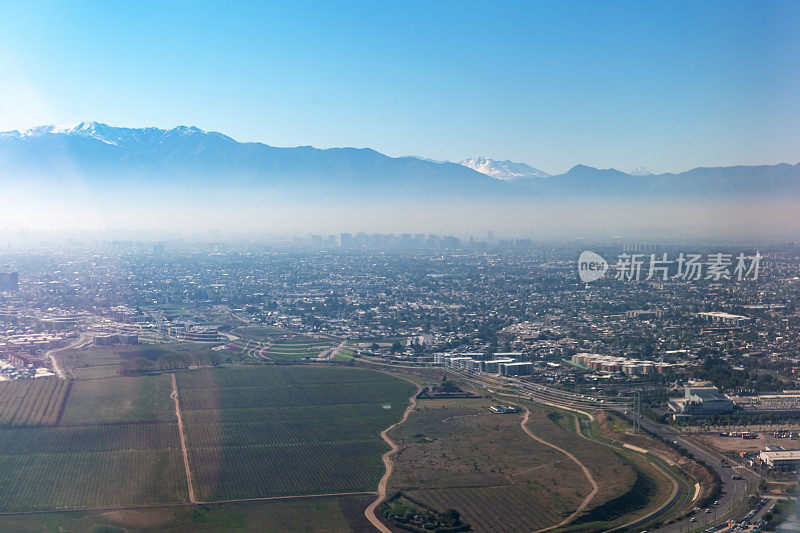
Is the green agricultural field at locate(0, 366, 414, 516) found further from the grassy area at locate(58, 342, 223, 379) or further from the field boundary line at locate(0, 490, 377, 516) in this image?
the grassy area at locate(58, 342, 223, 379)

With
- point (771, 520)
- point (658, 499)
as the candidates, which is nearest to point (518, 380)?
point (658, 499)

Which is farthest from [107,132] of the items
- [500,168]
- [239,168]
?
[500,168]

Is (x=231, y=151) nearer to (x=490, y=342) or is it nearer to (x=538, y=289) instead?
(x=538, y=289)

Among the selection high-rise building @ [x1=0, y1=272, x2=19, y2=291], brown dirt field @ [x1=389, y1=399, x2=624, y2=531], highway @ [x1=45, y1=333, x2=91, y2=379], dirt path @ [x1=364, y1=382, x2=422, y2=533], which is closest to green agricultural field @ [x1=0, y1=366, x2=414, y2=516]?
dirt path @ [x1=364, y1=382, x2=422, y2=533]

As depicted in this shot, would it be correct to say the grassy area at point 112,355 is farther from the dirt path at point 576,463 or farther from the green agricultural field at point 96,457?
the dirt path at point 576,463

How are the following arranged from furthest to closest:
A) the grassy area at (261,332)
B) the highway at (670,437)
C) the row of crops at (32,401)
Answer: the grassy area at (261,332)
the row of crops at (32,401)
the highway at (670,437)

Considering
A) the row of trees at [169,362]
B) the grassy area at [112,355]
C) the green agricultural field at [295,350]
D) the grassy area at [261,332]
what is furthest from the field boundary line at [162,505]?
the grassy area at [261,332]
